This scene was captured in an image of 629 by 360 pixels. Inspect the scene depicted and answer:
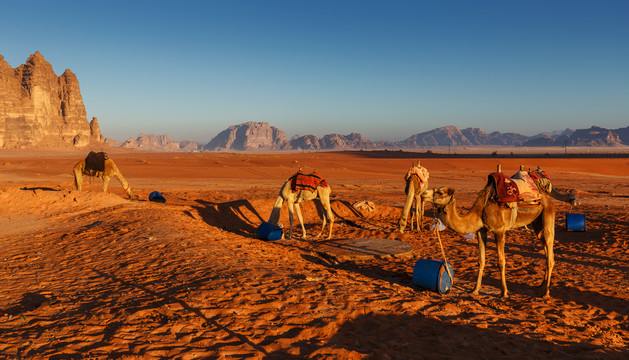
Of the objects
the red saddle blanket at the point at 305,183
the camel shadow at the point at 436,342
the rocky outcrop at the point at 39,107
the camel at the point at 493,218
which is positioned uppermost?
the rocky outcrop at the point at 39,107

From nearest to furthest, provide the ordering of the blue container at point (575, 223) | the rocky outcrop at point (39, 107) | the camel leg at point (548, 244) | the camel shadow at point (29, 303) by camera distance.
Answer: the camel shadow at point (29, 303) < the camel leg at point (548, 244) < the blue container at point (575, 223) < the rocky outcrop at point (39, 107)

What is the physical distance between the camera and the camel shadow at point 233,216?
1598 cm

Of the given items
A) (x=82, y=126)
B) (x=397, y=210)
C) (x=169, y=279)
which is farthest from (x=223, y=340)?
(x=82, y=126)

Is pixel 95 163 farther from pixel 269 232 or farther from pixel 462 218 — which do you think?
pixel 462 218

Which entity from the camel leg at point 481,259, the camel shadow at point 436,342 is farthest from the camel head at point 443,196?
the camel shadow at point 436,342

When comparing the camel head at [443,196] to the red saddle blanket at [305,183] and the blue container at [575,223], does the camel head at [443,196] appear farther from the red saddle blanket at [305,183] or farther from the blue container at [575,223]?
the blue container at [575,223]

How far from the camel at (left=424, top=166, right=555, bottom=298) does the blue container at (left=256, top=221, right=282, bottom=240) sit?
6457 mm

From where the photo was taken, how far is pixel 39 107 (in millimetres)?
127000

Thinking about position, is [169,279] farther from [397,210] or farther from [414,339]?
[397,210]

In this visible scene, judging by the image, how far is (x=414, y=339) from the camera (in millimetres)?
5508

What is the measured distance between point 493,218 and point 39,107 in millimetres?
155455

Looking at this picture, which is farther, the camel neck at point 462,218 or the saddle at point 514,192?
the saddle at point 514,192

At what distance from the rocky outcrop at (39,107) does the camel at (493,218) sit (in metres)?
145

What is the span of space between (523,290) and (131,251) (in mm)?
Result: 9620
